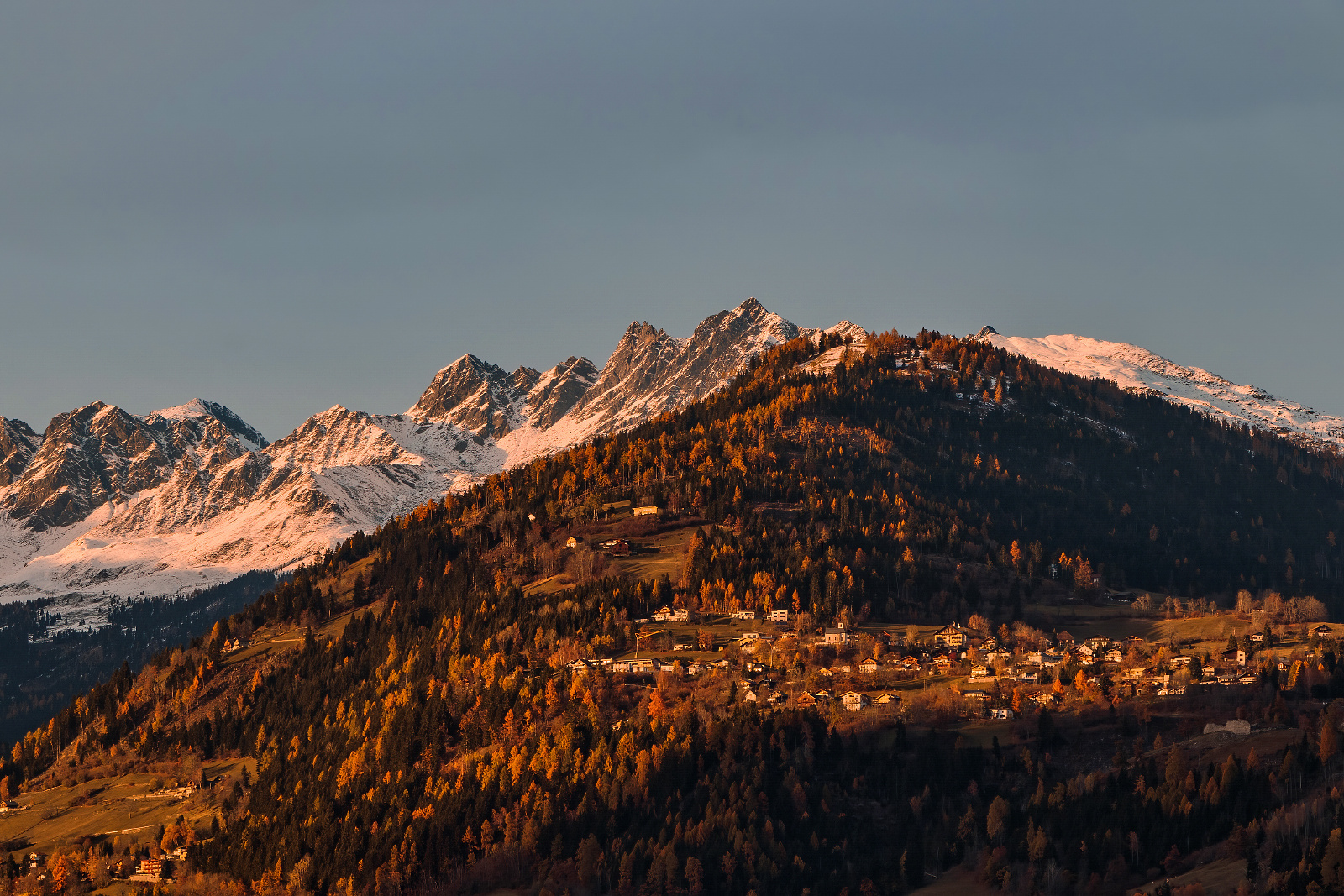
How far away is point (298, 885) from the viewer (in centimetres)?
19850

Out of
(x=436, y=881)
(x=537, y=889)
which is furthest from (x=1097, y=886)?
(x=436, y=881)

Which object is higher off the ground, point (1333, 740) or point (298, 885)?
point (1333, 740)

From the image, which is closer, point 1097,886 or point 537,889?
point 1097,886

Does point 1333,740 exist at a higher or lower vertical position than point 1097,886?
higher

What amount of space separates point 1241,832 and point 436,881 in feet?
326

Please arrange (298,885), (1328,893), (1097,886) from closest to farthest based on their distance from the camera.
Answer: (1328,893), (1097,886), (298,885)

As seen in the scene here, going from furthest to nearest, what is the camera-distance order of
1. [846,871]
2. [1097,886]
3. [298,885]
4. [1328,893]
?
[298,885] < [846,871] < [1097,886] < [1328,893]

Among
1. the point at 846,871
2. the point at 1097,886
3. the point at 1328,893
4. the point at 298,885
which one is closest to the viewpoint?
the point at 1328,893

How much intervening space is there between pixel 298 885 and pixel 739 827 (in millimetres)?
58915

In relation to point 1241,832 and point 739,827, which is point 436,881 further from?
point 1241,832

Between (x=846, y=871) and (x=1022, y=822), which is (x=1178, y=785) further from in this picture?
(x=846, y=871)

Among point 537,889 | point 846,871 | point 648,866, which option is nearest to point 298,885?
point 537,889

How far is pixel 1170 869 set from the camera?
571 feet

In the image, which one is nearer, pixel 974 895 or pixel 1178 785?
pixel 974 895
